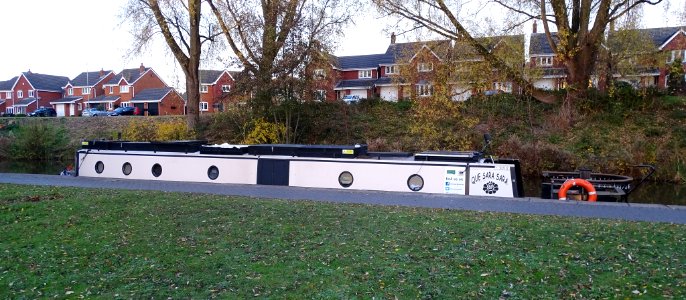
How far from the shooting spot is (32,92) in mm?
75438

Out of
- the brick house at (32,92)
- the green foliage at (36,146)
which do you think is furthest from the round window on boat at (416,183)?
the brick house at (32,92)

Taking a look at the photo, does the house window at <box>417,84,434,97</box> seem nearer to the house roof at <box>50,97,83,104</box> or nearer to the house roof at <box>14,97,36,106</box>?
the house roof at <box>50,97,83,104</box>

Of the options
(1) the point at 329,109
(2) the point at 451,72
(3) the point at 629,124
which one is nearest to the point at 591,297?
(2) the point at 451,72

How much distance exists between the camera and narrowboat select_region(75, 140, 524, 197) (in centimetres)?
→ 1355

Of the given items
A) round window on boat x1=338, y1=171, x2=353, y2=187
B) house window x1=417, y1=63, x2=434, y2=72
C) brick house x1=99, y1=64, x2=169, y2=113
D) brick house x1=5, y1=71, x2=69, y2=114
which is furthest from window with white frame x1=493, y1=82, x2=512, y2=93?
brick house x1=5, y1=71, x2=69, y2=114

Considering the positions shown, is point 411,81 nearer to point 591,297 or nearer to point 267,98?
point 267,98

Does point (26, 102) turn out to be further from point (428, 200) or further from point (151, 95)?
point (428, 200)

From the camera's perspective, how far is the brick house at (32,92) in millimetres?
74875

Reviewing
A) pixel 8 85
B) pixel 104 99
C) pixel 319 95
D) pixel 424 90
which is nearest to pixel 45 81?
pixel 8 85

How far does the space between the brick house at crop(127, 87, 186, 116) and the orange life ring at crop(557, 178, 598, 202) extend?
49.8 metres

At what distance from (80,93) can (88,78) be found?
228 cm

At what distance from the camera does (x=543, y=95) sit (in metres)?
28.2

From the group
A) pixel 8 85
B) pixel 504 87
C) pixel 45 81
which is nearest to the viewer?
pixel 504 87

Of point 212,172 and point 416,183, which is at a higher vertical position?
point 212,172
